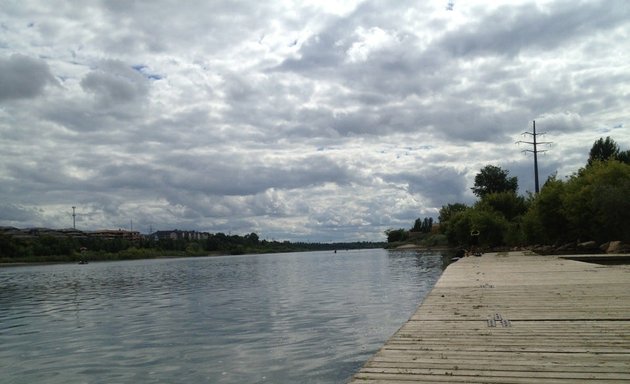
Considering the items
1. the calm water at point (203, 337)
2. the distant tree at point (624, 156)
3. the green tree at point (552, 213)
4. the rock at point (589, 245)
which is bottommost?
the calm water at point (203, 337)

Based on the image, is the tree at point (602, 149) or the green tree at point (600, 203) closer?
the green tree at point (600, 203)

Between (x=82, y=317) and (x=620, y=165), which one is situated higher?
(x=620, y=165)

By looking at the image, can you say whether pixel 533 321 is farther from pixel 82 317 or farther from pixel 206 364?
pixel 82 317

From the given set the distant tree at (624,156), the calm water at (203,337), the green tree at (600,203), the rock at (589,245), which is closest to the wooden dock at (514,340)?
the calm water at (203,337)

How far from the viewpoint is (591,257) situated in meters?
34.8

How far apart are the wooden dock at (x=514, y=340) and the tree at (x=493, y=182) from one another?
103092mm

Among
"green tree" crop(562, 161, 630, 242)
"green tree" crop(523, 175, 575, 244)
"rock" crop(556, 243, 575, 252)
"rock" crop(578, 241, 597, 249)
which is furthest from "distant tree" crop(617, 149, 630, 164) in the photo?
"rock" crop(578, 241, 597, 249)

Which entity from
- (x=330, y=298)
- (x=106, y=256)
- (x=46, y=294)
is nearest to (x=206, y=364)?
(x=330, y=298)

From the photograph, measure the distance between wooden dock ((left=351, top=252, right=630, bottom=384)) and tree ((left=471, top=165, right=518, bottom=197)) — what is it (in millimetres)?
103092

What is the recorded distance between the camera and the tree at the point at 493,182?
115438 mm

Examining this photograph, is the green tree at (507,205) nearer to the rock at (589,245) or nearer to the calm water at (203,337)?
the rock at (589,245)

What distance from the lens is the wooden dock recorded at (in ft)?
23.1

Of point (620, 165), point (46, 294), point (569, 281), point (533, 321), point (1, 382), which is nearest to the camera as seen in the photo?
point (533, 321)

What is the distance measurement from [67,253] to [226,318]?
152 metres
